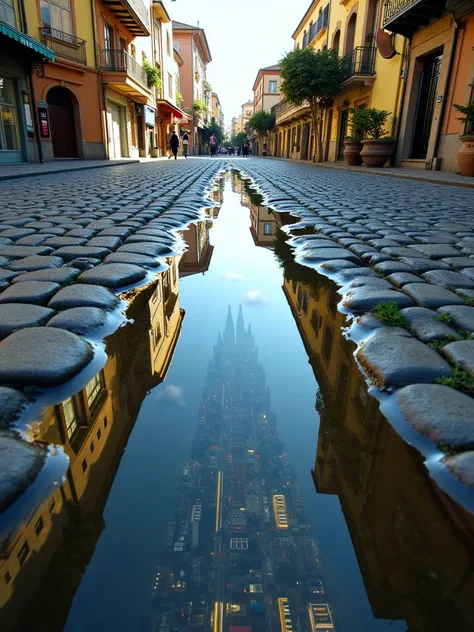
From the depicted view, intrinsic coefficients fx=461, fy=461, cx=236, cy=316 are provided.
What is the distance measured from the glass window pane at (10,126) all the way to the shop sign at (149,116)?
12.8 meters

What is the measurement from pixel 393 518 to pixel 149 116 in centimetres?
2917

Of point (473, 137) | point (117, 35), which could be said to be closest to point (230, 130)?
point (117, 35)

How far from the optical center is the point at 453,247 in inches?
134

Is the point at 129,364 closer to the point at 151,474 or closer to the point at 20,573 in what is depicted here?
the point at 151,474

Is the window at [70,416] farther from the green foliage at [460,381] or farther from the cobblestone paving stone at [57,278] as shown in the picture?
the green foliage at [460,381]

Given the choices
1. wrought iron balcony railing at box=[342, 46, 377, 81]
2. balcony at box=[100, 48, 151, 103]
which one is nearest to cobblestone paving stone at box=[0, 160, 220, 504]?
wrought iron balcony railing at box=[342, 46, 377, 81]

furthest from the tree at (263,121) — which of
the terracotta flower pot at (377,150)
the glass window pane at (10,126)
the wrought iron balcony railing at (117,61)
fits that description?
the glass window pane at (10,126)

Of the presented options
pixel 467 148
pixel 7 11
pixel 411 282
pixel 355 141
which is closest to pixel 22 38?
pixel 7 11

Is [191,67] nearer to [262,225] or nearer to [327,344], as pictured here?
[262,225]

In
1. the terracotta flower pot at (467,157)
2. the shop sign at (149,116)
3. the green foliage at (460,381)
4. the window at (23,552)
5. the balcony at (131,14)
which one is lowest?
the window at (23,552)

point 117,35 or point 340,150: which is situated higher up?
point 117,35

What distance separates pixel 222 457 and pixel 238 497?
0.15m

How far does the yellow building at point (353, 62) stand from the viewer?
1589cm

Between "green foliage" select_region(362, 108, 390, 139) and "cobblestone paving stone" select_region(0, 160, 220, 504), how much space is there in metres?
11.4
